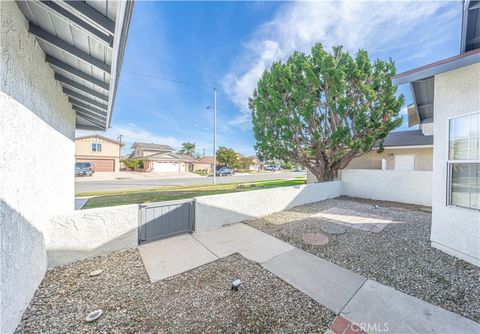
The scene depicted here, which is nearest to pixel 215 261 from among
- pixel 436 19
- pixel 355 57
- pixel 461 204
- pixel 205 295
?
pixel 205 295

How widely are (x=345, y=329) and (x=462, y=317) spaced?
166cm

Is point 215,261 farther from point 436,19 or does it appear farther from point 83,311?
point 436,19

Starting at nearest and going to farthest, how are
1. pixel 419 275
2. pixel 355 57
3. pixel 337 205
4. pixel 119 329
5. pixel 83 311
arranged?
pixel 119 329, pixel 83 311, pixel 419 275, pixel 337 205, pixel 355 57

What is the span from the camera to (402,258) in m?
4.18

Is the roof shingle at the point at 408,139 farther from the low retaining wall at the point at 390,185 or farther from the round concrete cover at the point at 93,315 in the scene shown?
the round concrete cover at the point at 93,315

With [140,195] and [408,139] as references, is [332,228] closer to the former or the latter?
[140,195]

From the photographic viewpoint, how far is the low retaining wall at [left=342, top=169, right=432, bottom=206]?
9344 millimetres

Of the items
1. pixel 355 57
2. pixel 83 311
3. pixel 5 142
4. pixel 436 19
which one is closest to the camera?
pixel 5 142

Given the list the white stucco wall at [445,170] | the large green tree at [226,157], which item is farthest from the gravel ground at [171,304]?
the large green tree at [226,157]

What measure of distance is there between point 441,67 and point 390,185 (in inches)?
320

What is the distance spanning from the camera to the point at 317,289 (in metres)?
3.21

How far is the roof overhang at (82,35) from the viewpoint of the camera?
2.38 meters

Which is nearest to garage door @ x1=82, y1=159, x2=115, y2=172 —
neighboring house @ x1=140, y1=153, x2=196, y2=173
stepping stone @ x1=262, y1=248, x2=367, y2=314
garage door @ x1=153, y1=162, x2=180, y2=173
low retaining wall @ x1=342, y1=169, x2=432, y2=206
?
neighboring house @ x1=140, y1=153, x2=196, y2=173

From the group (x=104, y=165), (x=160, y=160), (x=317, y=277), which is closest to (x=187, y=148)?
(x=160, y=160)
